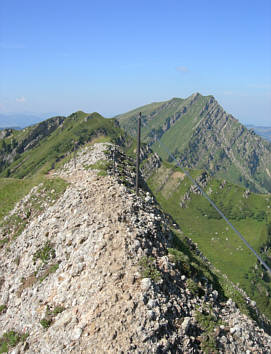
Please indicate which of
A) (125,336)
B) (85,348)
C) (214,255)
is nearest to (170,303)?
(125,336)

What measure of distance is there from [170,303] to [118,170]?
25.0 metres

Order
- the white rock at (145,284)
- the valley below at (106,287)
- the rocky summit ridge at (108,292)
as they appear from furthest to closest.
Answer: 1. the white rock at (145,284)
2. the valley below at (106,287)
3. the rocky summit ridge at (108,292)

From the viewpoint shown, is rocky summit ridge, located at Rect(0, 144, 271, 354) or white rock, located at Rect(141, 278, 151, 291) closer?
rocky summit ridge, located at Rect(0, 144, 271, 354)

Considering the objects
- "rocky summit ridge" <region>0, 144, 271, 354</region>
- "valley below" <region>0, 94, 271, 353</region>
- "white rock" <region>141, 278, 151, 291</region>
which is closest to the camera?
"rocky summit ridge" <region>0, 144, 271, 354</region>

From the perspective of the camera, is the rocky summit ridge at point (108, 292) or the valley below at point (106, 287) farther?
the valley below at point (106, 287)

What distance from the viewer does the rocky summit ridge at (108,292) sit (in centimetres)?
1814

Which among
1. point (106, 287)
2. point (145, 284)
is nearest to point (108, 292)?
point (106, 287)

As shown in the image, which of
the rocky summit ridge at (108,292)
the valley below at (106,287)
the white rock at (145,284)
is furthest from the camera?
the white rock at (145,284)

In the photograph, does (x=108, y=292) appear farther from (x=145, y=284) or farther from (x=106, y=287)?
(x=145, y=284)

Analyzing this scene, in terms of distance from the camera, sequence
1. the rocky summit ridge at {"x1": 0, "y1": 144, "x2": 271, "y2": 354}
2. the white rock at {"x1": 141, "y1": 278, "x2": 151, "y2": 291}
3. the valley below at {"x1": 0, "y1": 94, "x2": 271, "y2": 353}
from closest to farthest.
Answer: the rocky summit ridge at {"x1": 0, "y1": 144, "x2": 271, "y2": 354}
the valley below at {"x1": 0, "y1": 94, "x2": 271, "y2": 353}
the white rock at {"x1": 141, "y1": 278, "x2": 151, "y2": 291}

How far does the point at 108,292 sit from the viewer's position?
65.1ft

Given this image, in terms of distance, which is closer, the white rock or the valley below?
the valley below

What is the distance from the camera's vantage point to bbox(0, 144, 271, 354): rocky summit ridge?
714 inches

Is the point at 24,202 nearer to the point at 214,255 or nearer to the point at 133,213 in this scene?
the point at 133,213
